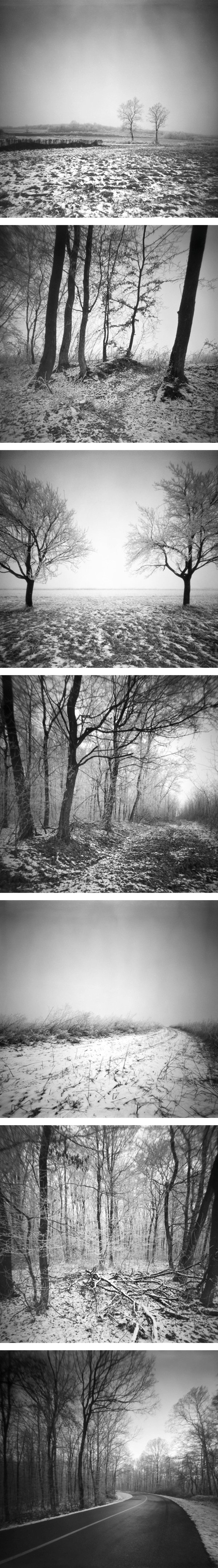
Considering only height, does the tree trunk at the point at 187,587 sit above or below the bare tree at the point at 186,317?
→ below

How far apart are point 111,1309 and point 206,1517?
0.99 meters

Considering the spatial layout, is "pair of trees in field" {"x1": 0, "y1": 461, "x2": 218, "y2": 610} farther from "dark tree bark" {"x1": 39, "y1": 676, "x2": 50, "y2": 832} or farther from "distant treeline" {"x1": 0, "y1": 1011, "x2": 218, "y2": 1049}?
"distant treeline" {"x1": 0, "y1": 1011, "x2": 218, "y2": 1049}

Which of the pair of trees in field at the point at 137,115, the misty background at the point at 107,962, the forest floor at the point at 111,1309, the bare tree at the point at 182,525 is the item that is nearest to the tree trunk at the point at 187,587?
the bare tree at the point at 182,525

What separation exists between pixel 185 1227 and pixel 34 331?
385cm

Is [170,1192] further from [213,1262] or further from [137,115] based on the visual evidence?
[137,115]

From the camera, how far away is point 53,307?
4117 millimetres

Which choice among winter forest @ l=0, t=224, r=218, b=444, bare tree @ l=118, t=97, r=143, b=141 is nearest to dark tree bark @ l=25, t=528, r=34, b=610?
winter forest @ l=0, t=224, r=218, b=444

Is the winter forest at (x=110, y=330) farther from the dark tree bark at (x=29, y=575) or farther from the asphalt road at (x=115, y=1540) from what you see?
the asphalt road at (x=115, y=1540)

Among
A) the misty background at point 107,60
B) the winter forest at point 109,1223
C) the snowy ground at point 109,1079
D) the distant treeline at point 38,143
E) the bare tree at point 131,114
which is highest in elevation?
the misty background at point 107,60

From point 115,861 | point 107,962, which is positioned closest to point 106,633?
point 115,861

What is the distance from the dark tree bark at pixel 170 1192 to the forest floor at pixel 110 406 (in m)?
2.95

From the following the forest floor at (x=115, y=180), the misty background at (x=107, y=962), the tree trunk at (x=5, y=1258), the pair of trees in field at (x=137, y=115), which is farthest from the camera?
the misty background at (x=107, y=962)

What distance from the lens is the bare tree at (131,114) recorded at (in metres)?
4.05

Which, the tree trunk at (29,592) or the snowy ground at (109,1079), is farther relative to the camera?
the tree trunk at (29,592)
